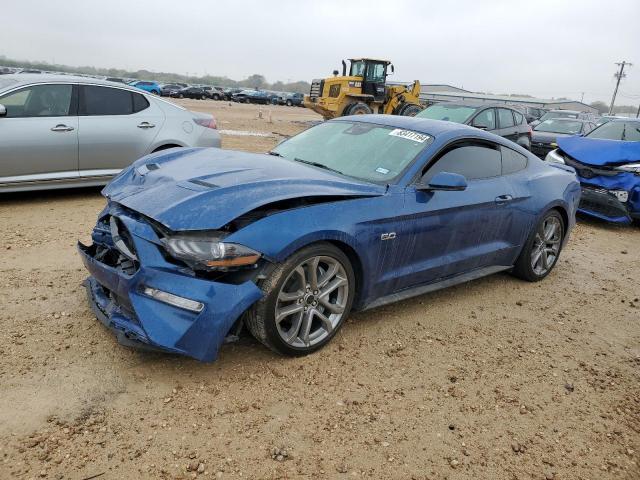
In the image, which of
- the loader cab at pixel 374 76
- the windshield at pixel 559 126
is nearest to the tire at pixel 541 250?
the windshield at pixel 559 126

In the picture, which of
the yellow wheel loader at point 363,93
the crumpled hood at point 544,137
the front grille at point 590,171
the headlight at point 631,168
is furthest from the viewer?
the yellow wheel loader at point 363,93

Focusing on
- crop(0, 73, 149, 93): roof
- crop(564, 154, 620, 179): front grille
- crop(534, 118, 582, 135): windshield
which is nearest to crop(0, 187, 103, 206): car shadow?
crop(0, 73, 149, 93): roof

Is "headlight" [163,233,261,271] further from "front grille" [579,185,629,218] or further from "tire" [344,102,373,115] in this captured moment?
"tire" [344,102,373,115]

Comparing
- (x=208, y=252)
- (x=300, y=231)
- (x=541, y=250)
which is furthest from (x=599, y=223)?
(x=208, y=252)

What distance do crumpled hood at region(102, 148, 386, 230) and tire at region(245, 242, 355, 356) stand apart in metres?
0.40

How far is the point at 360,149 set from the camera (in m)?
4.18

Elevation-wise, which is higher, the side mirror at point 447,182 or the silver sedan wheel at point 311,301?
the side mirror at point 447,182

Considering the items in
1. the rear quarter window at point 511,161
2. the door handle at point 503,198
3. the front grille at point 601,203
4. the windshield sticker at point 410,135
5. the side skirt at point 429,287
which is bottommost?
the side skirt at point 429,287

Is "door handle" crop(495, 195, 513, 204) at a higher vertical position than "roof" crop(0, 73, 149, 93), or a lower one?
lower

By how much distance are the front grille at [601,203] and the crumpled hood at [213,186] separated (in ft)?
18.5

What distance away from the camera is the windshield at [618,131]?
9148mm

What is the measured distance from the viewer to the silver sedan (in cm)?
600

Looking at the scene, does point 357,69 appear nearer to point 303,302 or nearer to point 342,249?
point 342,249

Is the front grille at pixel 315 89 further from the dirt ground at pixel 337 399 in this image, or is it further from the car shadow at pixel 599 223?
the dirt ground at pixel 337 399
